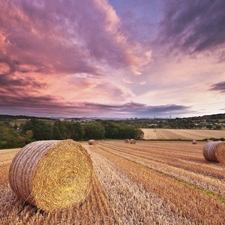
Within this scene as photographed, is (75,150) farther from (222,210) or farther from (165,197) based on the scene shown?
(222,210)

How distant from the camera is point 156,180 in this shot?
25.1 feet

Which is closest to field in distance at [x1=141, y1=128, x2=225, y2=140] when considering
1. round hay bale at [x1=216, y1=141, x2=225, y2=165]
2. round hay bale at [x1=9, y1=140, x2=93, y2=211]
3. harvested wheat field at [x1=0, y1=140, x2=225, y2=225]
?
round hay bale at [x1=216, y1=141, x2=225, y2=165]

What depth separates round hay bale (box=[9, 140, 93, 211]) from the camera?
16.2 feet

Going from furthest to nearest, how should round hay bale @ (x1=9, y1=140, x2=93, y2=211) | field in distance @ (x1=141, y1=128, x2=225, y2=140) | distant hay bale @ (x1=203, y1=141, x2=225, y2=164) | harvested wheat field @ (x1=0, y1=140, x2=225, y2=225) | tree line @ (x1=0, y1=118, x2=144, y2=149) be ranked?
tree line @ (x1=0, y1=118, x2=144, y2=149)
field in distance @ (x1=141, y1=128, x2=225, y2=140)
distant hay bale @ (x1=203, y1=141, x2=225, y2=164)
round hay bale @ (x1=9, y1=140, x2=93, y2=211)
harvested wheat field @ (x1=0, y1=140, x2=225, y2=225)

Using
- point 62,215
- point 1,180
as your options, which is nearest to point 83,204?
point 62,215

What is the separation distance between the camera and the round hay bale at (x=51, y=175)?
194 inches

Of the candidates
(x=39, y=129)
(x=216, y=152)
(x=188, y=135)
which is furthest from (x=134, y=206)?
(x=39, y=129)

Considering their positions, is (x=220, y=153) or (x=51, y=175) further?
(x=220, y=153)

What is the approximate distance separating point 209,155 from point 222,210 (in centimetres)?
936

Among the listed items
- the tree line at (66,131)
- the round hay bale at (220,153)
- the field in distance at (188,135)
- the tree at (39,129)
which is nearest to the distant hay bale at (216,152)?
the round hay bale at (220,153)

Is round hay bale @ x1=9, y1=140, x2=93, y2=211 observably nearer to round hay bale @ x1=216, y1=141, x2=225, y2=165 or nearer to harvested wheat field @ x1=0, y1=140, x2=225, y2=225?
harvested wheat field @ x1=0, y1=140, x2=225, y2=225

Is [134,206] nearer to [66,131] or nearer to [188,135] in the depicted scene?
[188,135]

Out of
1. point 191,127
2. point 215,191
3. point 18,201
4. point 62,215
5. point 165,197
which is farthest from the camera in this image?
point 191,127

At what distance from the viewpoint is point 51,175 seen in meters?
5.28
